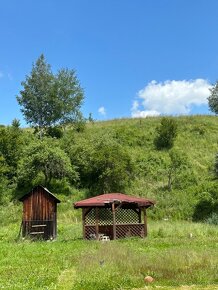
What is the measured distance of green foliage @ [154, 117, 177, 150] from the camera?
4769cm

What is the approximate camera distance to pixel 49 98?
50.6 m

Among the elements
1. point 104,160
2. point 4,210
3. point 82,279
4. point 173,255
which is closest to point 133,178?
point 104,160

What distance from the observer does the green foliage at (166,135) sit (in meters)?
47.7

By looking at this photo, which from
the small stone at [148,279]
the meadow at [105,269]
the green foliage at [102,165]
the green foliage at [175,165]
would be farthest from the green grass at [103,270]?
the green foliage at [175,165]

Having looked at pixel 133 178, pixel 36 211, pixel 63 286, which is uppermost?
pixel 133 178

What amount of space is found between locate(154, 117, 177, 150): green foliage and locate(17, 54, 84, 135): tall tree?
11.2 metres

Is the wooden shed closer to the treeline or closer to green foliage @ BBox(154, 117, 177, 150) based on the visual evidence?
the treeline

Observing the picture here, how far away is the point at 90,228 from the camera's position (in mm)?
25812

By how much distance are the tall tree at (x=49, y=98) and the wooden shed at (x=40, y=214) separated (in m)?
24.6

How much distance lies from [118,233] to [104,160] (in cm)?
1215

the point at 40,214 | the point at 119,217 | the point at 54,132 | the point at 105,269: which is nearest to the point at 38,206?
the point at 40,214

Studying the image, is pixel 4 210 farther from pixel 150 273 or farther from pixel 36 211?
pixel 150 273

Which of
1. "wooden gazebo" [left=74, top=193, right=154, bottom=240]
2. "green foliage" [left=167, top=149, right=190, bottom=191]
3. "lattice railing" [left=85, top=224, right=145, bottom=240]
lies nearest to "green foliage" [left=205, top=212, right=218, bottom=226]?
"wooden gazebo" [left=74, top=193, right=154, bottom=240]

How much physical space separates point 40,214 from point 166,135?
24240 millimetres
